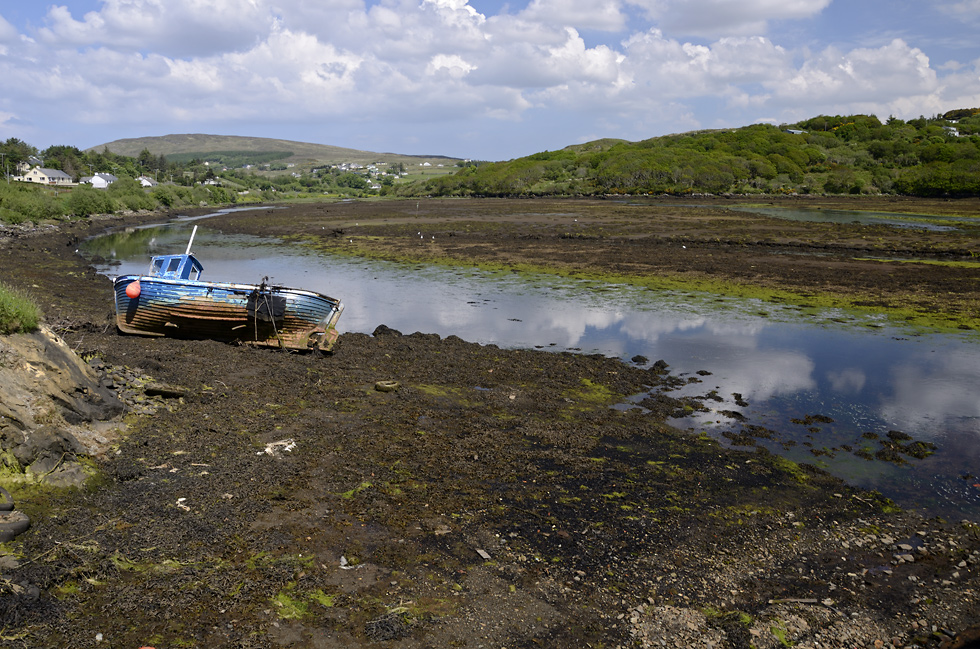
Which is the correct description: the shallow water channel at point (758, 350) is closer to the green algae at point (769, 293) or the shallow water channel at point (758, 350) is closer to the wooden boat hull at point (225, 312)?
the green algae at point (769, 293)

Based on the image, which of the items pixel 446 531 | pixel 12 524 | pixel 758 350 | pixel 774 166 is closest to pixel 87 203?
pixel 758 350

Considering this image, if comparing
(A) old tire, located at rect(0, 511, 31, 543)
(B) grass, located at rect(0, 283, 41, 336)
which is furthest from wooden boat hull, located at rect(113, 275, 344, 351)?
(A) old tire, located at rect(0, 511, 31, 543)

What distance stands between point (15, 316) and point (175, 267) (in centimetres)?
945

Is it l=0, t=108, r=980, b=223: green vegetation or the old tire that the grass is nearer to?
the old tire

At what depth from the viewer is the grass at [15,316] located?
9.83 metres

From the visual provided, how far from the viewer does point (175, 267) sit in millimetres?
19062

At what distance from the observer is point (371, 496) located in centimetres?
925

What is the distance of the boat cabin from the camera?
18375 millimetres

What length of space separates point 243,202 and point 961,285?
128 metres

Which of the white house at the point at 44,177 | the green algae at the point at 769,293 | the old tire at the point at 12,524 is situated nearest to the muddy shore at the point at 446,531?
the old tire at the point at 12,524

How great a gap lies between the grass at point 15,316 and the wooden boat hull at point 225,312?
620 cm

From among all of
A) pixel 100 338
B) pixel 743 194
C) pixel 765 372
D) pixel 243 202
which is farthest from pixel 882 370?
pixel 243 202

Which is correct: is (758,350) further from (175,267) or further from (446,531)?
(175,267)

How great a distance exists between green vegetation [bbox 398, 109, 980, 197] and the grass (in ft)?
394
